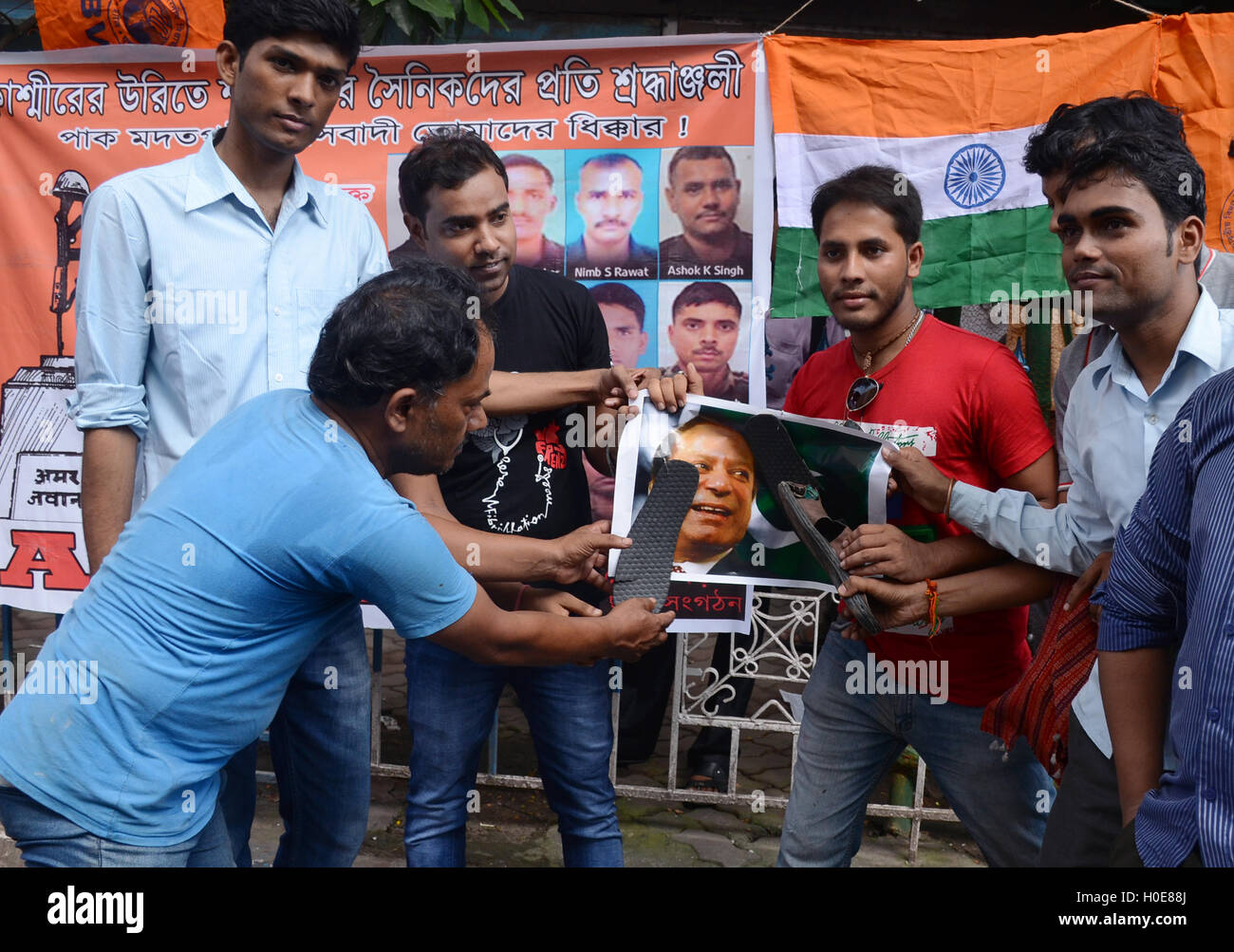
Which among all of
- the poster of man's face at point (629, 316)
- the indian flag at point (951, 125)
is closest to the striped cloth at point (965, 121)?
the indian flag at point (951, 125)

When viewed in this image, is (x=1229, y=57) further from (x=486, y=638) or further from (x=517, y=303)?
(x=486, y=638)

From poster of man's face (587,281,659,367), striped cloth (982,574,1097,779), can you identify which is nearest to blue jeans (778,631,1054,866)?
striped cloth (982,574,1097,779)

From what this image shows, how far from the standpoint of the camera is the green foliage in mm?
3549

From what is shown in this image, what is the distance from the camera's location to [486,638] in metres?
1.96

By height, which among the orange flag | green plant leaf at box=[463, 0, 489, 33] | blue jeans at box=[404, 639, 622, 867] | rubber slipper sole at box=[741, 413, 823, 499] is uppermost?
the orange flag

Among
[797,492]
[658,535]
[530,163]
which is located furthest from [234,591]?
[530,163]

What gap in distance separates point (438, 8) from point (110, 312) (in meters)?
1.95

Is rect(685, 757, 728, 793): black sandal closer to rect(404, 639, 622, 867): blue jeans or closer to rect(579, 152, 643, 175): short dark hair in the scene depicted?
rect(404, 639, 622, 867): blue jeans

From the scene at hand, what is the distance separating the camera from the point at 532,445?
268cm

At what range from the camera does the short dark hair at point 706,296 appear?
3705 mm

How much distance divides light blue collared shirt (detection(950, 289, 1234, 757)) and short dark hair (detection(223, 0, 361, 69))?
1.79 meters

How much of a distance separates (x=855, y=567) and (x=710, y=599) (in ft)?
4.38

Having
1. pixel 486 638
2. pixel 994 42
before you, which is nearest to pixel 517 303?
pixel 486 638
